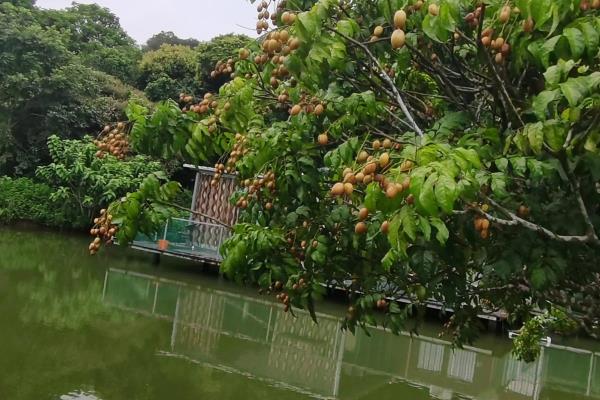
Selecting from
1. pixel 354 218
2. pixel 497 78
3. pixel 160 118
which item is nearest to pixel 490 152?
pixel 497 78

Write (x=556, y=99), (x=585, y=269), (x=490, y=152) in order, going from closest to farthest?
1. (x=556, y=99)
2. (x=490, y=152)
3. (x=585, y=269)

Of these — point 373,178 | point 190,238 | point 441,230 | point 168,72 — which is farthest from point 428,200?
point 168,72

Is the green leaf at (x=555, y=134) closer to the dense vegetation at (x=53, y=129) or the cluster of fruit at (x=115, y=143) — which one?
the cluster of fruit at (x=115, y=143)

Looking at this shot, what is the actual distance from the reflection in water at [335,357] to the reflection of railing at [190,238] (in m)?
2.20

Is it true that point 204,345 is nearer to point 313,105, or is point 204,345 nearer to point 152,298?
point 152,298

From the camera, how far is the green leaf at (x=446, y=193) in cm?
151

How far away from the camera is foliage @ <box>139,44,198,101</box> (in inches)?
897

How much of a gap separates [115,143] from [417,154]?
1.63 metres

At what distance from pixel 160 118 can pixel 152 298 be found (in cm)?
878

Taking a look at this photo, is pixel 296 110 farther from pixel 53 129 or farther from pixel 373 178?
pixel 53 129

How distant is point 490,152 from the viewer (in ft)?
6.98

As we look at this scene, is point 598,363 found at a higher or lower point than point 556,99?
lower

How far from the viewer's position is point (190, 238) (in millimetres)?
14172

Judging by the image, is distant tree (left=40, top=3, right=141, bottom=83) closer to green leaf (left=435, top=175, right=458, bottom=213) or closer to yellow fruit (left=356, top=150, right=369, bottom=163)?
yellow fruit (left=356, top=150, right=369, bottom=163)
